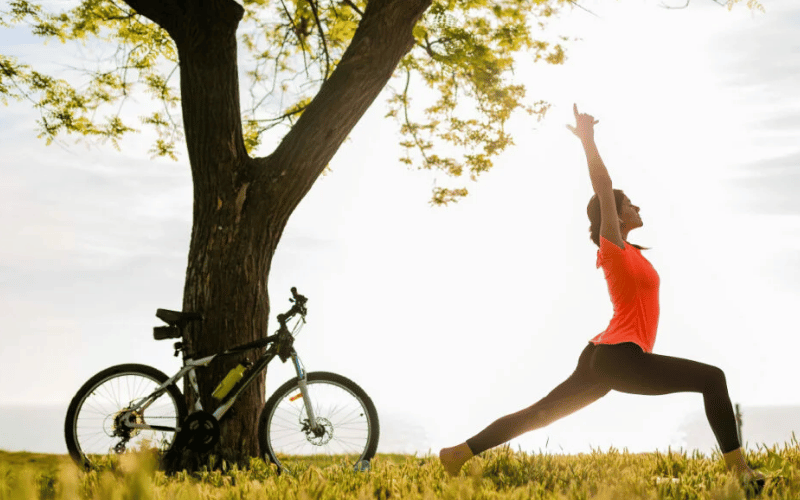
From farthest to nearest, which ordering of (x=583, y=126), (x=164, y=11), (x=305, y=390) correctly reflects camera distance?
(x=164, y=11)
(x=305, y=390)
(x=583, y=126)

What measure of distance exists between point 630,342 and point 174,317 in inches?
156

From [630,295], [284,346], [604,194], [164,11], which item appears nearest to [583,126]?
[604,194]

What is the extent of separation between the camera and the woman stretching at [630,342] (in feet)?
15.2

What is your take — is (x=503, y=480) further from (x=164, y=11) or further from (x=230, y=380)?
(x=164, y=11)

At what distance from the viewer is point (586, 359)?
4.95 metres

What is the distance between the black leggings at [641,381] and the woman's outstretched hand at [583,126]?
1.41m

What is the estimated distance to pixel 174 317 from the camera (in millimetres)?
6469

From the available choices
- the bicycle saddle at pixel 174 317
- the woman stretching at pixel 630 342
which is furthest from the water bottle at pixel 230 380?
the woman stretching at pixel 630 342

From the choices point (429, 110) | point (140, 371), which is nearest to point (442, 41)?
point (429, 110)

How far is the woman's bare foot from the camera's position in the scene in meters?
5.22

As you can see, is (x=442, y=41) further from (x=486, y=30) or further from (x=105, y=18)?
(x=105, y=18)

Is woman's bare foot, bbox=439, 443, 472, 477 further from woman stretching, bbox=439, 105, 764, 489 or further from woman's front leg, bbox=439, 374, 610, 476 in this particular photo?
woman stretching, bbox=439, 105, 764, 489

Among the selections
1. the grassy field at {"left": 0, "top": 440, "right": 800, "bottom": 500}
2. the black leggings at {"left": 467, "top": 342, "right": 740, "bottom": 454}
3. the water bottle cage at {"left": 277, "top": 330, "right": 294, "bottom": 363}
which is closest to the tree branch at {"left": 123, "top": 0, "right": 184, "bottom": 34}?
the water bottle cage at {"left": 277, "top": 330, "right": 294, "bottom": 363}

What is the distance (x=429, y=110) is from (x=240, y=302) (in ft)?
24.7
